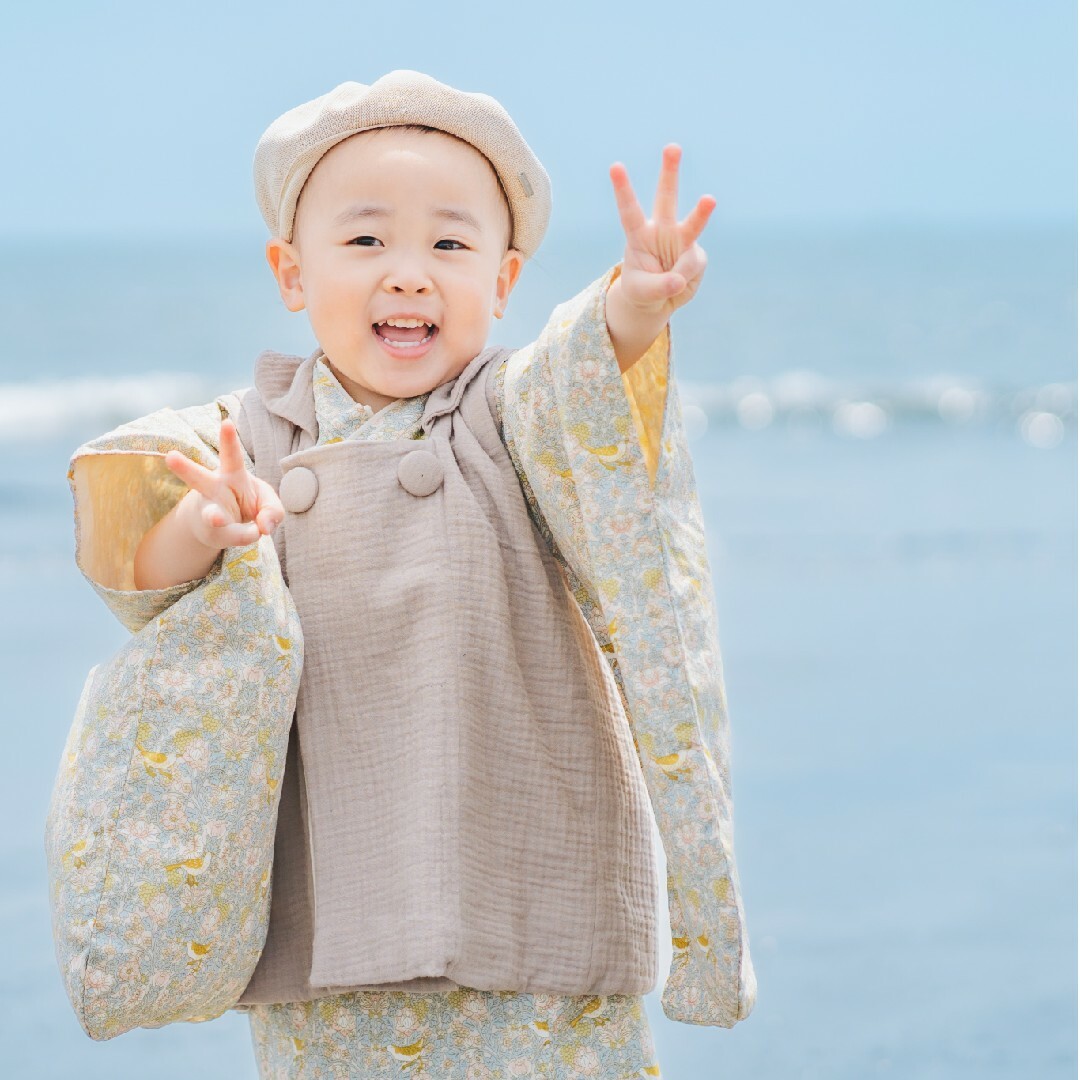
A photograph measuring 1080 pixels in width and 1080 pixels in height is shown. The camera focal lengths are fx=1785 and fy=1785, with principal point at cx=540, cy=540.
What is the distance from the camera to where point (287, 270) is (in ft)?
6.10

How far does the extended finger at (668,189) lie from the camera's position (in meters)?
1.50

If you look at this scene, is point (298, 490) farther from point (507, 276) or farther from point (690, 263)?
point (690, 263)

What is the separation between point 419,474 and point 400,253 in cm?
22

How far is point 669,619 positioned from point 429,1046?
47 centimetres

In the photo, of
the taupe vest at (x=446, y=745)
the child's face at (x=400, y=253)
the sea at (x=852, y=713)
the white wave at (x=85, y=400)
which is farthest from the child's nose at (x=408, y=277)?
the white wave at (x=85, y=400)

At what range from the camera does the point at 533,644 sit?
1713 mm


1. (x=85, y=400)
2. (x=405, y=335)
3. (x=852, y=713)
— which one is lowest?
(x=852, y=713)

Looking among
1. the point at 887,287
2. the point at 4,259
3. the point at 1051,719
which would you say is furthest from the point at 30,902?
the point at 4,259

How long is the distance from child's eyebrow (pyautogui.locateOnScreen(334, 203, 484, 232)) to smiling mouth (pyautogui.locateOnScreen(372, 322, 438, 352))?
0.34 feet

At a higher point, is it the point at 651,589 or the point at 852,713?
the point at 651,589

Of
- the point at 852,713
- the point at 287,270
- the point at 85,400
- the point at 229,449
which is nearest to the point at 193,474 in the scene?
the point at 229,449

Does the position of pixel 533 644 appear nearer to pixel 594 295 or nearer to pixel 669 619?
pixel 669 619

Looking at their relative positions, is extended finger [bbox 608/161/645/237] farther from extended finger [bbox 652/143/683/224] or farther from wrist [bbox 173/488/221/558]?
wrist [bbox 173/488/221/558]

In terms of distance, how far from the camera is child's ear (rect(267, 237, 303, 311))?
185 centimetres
